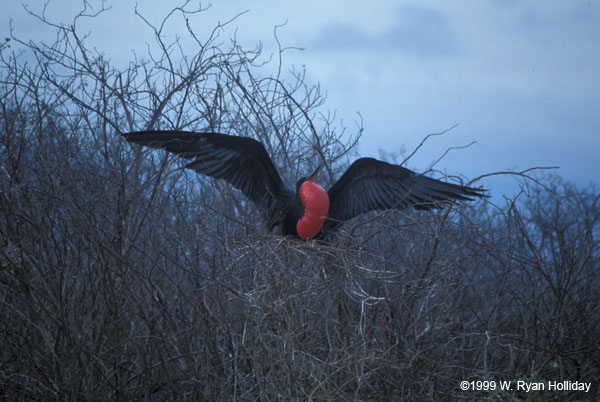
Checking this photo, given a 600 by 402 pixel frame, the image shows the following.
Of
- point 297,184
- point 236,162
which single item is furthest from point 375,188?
A: point 236,162

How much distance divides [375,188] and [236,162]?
906 mm

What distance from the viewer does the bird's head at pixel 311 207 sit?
3.65 meters

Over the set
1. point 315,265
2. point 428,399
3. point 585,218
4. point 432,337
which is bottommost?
point 428,399

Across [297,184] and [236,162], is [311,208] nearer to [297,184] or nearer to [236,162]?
[297,184]

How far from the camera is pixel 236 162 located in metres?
4.04

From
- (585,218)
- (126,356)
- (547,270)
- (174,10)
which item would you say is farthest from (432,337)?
(174,10)

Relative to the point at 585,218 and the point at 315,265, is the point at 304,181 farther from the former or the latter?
the point at 585,218

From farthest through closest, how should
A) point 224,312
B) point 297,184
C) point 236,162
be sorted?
1. point 236,162
2. point 297,184
3. point 224,312

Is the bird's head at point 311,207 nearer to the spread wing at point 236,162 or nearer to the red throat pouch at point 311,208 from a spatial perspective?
the red throat pouch at point 311,208

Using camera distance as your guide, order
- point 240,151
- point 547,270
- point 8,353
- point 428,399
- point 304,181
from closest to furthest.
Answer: point 428,399
point 8,353
point 547,270
point 304,181
point 240,151

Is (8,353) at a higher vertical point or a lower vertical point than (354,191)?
lower

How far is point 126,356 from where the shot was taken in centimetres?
317

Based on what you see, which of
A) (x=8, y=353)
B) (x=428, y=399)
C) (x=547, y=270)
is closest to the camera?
(x=428, y=399)

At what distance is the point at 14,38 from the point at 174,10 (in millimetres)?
1034
